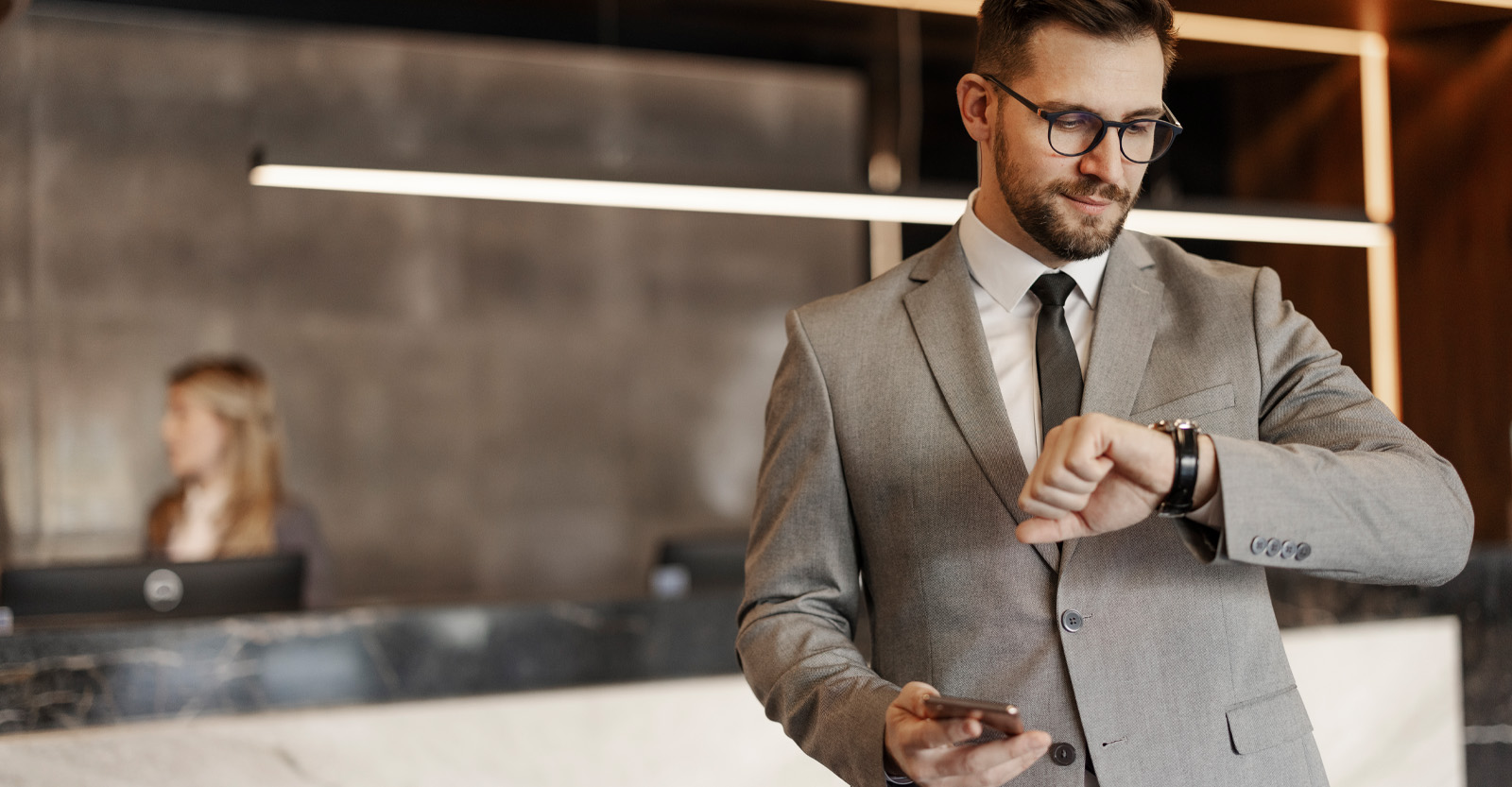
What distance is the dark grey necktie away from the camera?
1.30m

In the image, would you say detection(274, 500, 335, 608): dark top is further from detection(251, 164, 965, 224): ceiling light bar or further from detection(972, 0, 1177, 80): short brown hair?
detection(972, 0, 1177, 80): short brown hair

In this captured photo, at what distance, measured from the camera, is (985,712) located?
37.4 inches

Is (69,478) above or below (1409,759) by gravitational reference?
above

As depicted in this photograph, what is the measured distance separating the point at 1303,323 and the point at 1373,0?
1944 millimetres

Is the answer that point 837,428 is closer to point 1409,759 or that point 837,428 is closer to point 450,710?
point 450,710

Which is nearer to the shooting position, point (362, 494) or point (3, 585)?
point (3, 585)

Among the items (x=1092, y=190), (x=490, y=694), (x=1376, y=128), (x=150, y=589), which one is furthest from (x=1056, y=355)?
(x=1376, y=128)

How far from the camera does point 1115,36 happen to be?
1225 mm

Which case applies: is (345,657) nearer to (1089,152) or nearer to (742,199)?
(742,199)

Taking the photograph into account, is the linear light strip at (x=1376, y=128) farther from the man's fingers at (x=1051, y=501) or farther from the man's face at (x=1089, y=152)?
the man's fingers at (x=1051, y=501)

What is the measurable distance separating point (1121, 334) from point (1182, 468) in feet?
0.92

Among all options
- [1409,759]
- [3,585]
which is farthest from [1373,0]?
[3,585]

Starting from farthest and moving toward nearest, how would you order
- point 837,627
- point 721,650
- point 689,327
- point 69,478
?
point 689,327
point 69,478
point 721,650
point 837,627

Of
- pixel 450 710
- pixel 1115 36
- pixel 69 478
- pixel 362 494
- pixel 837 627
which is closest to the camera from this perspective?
pixel 1115 36
